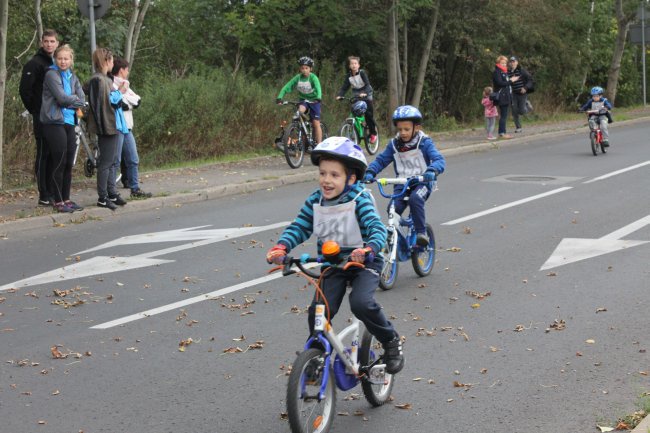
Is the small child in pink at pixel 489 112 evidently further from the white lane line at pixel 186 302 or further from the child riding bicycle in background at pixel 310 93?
the white lane line at pixel 186 302

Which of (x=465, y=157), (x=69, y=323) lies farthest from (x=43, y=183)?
(x=465, y=157)

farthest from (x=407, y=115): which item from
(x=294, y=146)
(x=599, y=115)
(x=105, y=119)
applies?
(x=599, y=115)

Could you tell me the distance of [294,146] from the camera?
61.1ft

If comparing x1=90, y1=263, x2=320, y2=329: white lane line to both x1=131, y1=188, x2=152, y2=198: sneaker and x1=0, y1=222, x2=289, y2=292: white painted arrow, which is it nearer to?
x1=0, y1=222, x2=289, y2=292: white painted arrow

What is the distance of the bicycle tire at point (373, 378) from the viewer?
5875mm

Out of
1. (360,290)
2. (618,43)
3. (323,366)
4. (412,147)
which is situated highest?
(618,43)

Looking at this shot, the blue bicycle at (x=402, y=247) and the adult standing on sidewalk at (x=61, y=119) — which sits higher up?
the adult standing on sidewalk at (x=61, y=119)

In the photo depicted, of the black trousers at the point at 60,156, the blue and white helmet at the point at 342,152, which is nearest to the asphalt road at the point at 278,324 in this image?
the black trousers at the point at 60,156

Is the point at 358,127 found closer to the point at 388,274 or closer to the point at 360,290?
the point at 388,274

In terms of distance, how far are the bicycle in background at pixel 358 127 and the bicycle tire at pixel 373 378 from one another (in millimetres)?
13504

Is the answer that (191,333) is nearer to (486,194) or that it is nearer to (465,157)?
(486,194)

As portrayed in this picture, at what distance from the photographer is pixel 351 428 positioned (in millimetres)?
5734

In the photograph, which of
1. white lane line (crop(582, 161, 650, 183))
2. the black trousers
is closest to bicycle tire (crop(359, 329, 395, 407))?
the black trousers

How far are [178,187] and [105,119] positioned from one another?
2.70 meters
